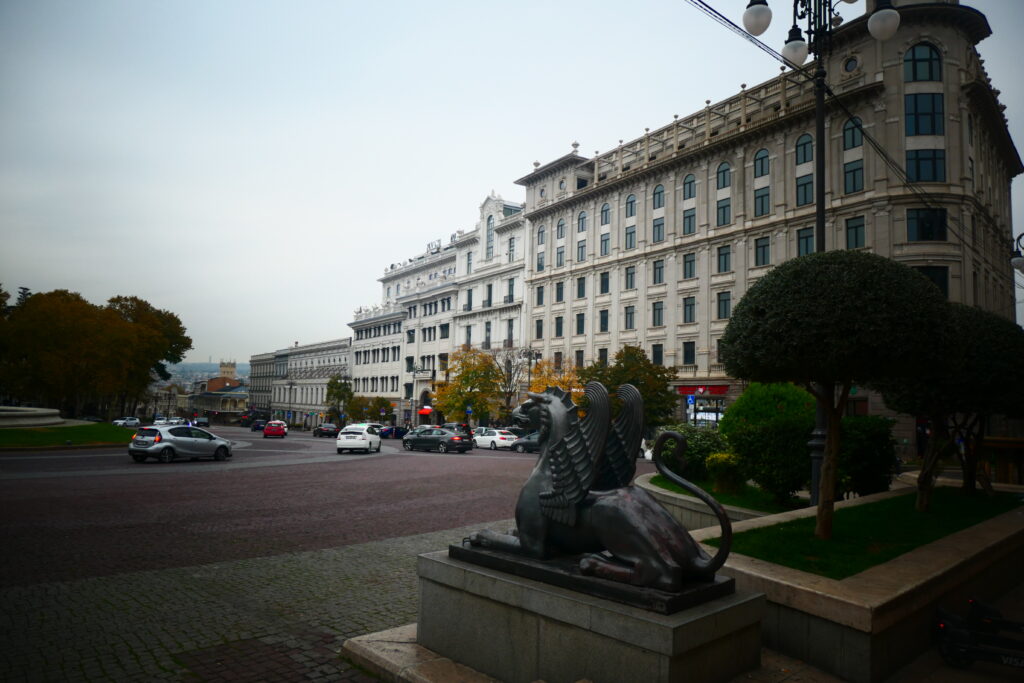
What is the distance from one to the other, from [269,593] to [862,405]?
35276 millimetres

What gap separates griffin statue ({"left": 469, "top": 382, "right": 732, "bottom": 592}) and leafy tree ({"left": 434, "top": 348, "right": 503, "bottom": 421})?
155ft

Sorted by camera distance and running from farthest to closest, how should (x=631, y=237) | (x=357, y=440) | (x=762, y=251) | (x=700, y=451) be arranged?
(x=631, y=237)
(x=762, y=251)
(x=357, y=440)
(x=700, y=451)

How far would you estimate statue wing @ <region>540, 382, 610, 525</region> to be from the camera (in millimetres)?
4555

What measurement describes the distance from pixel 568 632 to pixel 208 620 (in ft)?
13.4

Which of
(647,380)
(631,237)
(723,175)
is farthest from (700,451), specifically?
(631,237)

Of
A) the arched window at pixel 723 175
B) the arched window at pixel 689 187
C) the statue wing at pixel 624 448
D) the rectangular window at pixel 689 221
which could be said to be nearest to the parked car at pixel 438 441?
the rectangular window at pixel 689 221

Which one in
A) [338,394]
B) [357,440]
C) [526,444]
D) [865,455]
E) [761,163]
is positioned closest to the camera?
[865,455]

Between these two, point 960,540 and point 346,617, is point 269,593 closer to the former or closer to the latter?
point 346,617

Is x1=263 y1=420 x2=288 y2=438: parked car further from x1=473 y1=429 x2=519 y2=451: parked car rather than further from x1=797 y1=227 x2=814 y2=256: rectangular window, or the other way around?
x1=797 y1=227 x2=814 y2=256: rectangular window

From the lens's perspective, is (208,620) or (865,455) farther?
(865,455)

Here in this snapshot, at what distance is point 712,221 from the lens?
42344 millimetres

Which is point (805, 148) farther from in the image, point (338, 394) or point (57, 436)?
point (338, 394)

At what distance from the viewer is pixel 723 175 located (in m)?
42.1

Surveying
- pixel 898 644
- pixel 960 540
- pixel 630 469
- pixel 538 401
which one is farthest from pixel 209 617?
pixel 960 540
